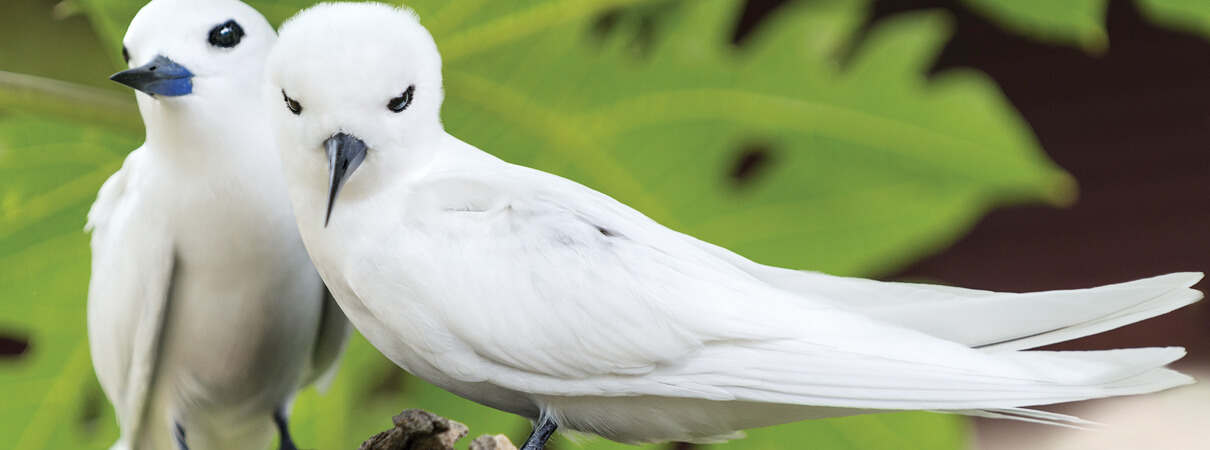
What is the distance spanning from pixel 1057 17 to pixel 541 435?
43 cm

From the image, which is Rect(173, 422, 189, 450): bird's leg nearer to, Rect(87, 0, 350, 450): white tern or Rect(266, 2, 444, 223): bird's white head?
Rect(87, 0, 350, 450): white tern

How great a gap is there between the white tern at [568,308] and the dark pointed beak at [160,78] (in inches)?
1.8

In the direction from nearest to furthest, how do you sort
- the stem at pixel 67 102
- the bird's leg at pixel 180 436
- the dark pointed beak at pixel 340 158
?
the dark pointed beak at pixel 340 158
the bird's leg at pixel 180 436
the stem at pixel 67 102

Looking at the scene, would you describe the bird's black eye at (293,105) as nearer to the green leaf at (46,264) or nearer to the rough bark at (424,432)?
the rough bark at (424,432)

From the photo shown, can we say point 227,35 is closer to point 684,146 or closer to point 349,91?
point 349,91

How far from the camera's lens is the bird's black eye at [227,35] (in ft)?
1.21

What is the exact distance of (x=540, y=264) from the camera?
1.10ft

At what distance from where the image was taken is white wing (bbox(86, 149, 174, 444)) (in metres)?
0.39

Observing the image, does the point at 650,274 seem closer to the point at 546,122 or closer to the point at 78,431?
the point at 546,122

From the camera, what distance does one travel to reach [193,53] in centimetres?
36

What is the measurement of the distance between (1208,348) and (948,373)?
1.65 ft

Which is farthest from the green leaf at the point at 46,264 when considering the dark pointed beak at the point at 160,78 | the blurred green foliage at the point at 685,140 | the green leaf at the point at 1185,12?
the green leaf at the point at 1185,12

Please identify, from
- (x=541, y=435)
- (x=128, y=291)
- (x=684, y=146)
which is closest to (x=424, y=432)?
(x=541, y=435)

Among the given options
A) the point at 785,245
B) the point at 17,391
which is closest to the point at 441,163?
the point at 785,245
